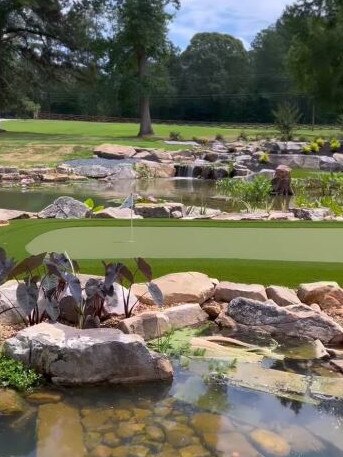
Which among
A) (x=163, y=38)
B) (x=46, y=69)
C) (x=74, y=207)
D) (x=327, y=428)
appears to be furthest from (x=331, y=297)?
(x=163, y=38)

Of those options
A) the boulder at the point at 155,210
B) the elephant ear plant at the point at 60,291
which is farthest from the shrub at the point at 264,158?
the elephant ear plant at the point at 60,291

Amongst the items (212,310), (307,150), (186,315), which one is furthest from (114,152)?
(186,315)

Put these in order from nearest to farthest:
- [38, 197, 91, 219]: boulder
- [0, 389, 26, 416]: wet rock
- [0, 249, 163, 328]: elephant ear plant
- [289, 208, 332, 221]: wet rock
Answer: [0, 389, 26, 416]: wet rock, [0, 249, 163, 328]: elephant ear plant, [38, 197, 91, 219]: boulder, [289, 208, 332, 221]: wet rock

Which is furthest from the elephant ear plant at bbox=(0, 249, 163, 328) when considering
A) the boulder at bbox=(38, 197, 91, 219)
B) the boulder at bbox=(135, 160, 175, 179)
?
the boulder at bbox=(135, 160, 175, 179)

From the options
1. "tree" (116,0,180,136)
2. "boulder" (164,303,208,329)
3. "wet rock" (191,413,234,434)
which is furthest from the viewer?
"tree" (116,0,180,136)

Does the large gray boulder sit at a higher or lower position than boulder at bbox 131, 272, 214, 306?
lower

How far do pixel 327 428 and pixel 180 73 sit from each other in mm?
61247

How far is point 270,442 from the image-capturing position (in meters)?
3.38

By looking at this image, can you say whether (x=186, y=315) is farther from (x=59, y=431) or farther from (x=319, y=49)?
(x=319, y=49)

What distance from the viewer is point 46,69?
32.6 meters

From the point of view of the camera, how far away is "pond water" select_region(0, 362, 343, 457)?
3293mm

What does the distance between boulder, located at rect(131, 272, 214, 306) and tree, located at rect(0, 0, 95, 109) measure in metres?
27.9

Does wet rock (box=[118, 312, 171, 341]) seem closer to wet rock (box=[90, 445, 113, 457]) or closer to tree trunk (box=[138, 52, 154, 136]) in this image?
wet rock (box=[90, 445, 113, 457])

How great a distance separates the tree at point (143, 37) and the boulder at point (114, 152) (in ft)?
30.7
